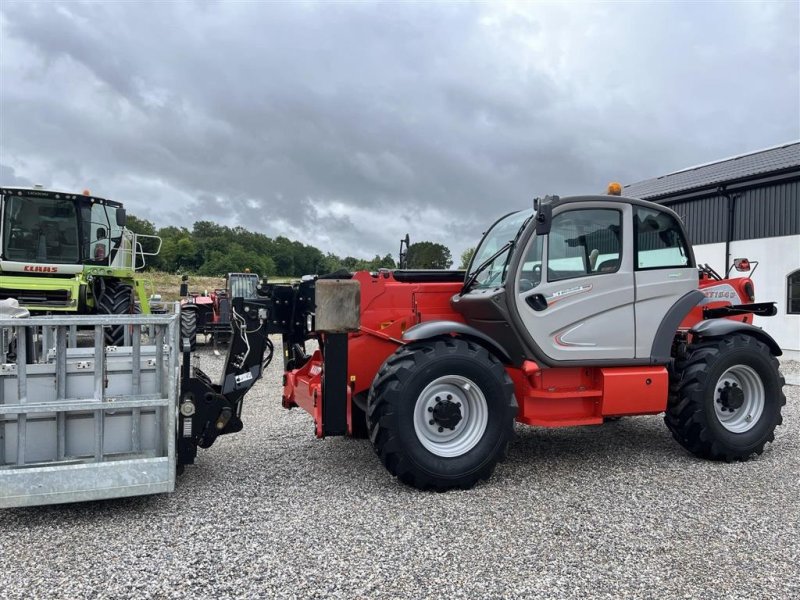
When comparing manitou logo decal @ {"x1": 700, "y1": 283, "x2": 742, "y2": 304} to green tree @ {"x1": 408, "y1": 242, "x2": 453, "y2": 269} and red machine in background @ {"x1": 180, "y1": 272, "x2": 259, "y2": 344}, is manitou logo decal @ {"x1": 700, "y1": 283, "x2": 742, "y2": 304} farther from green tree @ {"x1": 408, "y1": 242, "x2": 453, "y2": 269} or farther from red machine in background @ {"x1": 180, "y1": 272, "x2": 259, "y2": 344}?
red machine in background @ {"x1": 180, "y1": 272, "x2": 259, "y2": 344}

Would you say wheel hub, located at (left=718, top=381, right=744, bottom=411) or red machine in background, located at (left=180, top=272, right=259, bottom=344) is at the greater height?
red machine in background, located at (left=180, top=272, right=259, bottom=344)

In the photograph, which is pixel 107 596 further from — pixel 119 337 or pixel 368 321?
pixel 119 337

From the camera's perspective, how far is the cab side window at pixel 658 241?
5.25 metres

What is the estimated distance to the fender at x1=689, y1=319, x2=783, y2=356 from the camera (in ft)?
17.6

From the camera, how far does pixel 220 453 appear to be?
5.52 m

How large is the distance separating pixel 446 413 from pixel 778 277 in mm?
13422

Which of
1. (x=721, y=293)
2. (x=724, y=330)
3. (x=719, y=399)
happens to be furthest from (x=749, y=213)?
(x=719, y=399)

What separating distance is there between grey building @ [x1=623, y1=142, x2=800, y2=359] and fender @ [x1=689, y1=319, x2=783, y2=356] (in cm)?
825

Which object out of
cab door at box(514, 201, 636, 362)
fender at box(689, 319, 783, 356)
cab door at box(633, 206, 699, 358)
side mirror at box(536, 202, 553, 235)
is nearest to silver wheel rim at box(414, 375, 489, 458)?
cab door at box(514, 201, 636, 362)

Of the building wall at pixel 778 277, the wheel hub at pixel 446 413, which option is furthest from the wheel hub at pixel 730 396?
the building wall at pixel 778 277

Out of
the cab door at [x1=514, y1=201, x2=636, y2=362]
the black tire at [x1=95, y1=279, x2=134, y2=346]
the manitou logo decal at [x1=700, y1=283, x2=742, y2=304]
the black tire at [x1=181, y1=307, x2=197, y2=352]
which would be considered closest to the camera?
the cab door at [x1=514, y1=201, x2=636, y2=362]

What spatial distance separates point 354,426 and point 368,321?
0.97 m

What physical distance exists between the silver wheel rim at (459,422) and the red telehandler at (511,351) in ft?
0.04

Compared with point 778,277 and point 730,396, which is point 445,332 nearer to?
point 730,396
